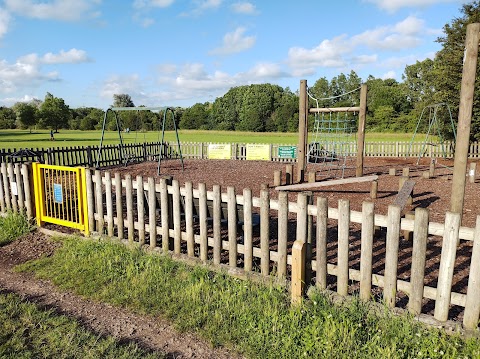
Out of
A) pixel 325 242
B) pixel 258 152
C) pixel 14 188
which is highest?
pixel 14 188

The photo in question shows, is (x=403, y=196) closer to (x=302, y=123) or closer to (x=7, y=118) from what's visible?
(x=302, y=123)

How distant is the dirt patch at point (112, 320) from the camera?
3217mm

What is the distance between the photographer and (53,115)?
81.0 metres

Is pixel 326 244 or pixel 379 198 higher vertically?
pixel 326 244

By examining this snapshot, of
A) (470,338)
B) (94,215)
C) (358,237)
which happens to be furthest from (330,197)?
(470,338)

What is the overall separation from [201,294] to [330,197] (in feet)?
22.2

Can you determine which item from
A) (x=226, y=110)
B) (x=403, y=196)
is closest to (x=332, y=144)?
(x=403, y=196)

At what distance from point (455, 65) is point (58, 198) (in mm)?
25229

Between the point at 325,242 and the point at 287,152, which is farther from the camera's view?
the point at 287,152

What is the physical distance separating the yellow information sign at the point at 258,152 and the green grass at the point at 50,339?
18.6m

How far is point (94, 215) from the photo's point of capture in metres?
6.10

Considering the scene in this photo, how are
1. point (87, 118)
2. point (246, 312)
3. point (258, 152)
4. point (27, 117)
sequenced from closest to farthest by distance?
point (246, 312) < point (258, 152) < point (27, 117) < point (87, 118)

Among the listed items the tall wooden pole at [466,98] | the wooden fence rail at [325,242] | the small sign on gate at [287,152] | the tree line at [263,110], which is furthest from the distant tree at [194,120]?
the tall wooden pole at [466,98]

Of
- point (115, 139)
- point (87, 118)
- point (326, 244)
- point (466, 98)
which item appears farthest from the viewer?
point (87, 118)
